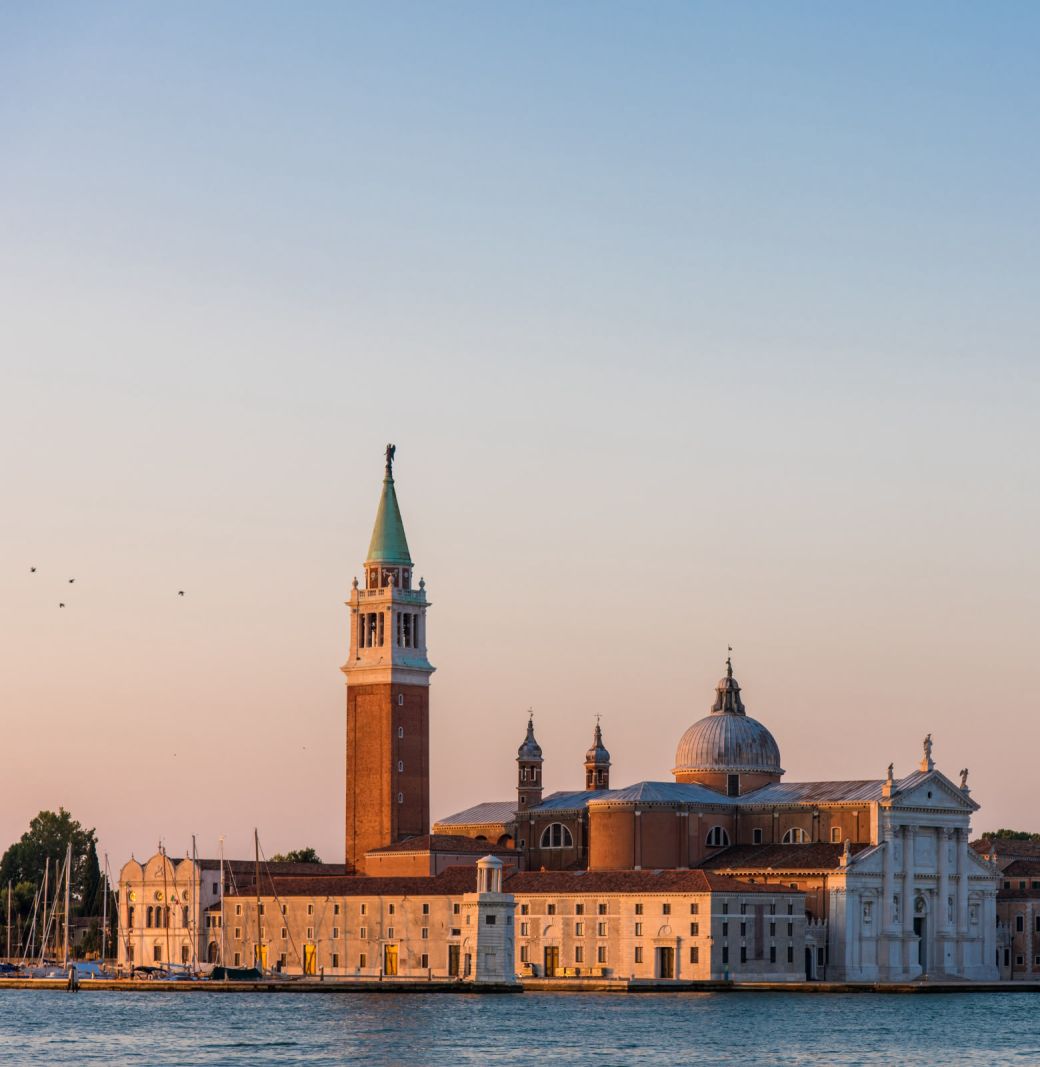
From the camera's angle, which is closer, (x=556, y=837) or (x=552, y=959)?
(x=552, y=959)

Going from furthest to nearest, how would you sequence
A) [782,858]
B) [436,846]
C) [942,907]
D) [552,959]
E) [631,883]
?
[436,846] < [942,907] < [782,858] < [552,959] < [631,883]

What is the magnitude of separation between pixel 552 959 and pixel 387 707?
546 inches

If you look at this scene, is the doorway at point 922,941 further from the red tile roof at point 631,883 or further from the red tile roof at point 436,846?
the red tile roof at point 436,846

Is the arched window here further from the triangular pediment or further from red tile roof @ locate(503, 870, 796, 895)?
the triangular pediment

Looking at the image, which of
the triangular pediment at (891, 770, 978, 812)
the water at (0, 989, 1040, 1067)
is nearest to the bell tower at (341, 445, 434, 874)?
the water at (0, 989, 1040, 1067)

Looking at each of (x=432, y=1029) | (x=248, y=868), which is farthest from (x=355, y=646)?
(x=432, y=1029)

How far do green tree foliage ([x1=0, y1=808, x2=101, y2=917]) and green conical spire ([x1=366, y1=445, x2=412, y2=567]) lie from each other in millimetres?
31826

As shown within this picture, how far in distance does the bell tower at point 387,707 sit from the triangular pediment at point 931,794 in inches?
756

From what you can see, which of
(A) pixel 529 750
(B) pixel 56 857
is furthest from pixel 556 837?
(B) pixel 56 857

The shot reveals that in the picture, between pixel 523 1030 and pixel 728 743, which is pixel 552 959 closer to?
pixel 728 743

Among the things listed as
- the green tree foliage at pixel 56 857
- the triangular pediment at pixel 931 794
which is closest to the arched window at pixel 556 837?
the triangular pediment at pixel 931 794

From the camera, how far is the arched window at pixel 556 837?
103125 mm

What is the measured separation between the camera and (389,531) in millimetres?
105000

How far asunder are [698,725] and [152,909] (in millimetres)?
24444
